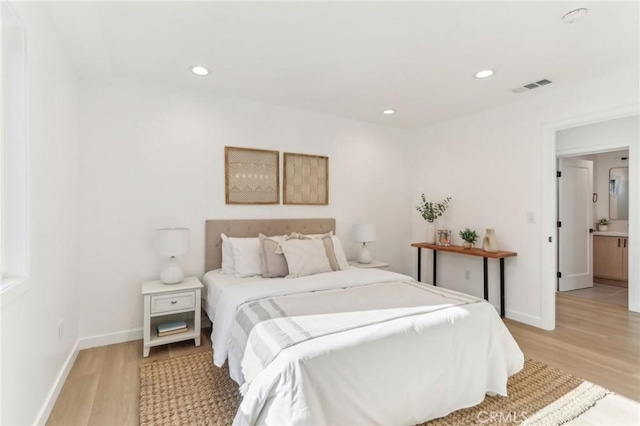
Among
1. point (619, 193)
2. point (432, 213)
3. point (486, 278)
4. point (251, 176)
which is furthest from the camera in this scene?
point (619, 193)

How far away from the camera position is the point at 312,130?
4.09 m

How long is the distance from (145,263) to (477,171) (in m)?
3.99

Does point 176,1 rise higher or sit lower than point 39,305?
higher

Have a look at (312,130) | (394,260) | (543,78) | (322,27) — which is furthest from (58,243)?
(543,78)

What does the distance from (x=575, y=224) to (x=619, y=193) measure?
1279 millimetres

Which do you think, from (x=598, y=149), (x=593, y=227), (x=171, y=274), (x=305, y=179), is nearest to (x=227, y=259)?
(x=171, y=274)

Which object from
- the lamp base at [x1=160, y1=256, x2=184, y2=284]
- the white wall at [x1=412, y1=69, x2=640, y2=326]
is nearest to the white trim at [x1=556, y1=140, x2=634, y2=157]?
the white wall at [x1=412, y1=69, x2=640, y2=326]

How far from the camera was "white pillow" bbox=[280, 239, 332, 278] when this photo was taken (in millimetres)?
3059

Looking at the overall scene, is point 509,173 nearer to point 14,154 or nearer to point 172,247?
point 172,247

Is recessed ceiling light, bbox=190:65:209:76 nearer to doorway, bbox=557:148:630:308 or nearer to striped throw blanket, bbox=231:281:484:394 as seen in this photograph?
striped throw blanket, bbox=231:281:484:394

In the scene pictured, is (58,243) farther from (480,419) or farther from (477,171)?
(477,171)

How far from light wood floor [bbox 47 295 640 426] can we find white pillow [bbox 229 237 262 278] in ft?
2.50

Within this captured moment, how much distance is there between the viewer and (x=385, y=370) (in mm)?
1731

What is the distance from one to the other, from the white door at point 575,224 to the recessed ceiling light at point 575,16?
11.9 ft
